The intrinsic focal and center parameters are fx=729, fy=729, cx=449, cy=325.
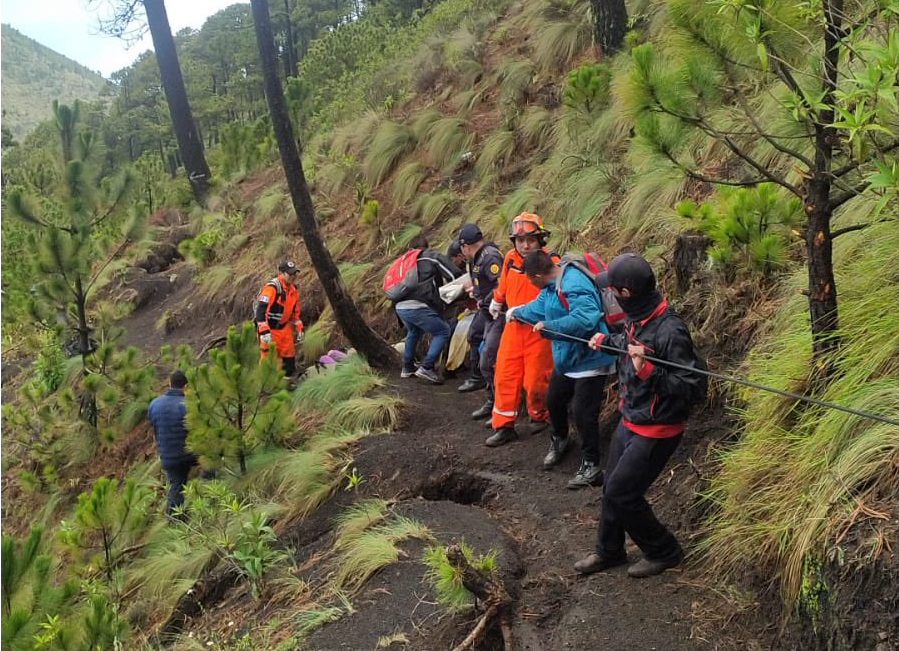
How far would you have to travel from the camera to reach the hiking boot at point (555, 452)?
5.79 m

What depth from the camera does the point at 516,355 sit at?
6.12m

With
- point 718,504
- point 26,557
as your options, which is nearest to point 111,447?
point 26,557

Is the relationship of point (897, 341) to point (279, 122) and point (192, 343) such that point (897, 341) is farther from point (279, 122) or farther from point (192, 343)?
point (192, 343)

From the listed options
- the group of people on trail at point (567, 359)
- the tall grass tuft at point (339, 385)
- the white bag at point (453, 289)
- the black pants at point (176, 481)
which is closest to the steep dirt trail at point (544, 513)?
the group of people on trail at point (567, 359)

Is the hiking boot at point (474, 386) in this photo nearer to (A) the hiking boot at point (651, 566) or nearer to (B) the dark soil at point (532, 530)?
(B) the dark soil at point (532, 530)

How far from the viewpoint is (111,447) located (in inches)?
418

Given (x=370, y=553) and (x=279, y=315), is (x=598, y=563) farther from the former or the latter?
(x=279, y=315)

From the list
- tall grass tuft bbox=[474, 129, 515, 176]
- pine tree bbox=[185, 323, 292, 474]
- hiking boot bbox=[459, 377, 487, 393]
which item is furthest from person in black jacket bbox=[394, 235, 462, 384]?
tall grass tuft bbox=[474, 129, 515, 176]

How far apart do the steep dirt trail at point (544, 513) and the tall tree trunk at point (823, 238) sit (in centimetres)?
120

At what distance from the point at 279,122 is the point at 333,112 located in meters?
10.0

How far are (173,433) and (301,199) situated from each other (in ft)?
9.21

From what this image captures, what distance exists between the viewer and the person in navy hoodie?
7531 millimetres

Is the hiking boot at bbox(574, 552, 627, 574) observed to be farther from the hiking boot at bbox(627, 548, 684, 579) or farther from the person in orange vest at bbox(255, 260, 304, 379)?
the person in orange vest at bbox(255, 260, 304, 379)

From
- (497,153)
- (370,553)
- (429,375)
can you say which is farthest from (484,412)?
(497,153)
